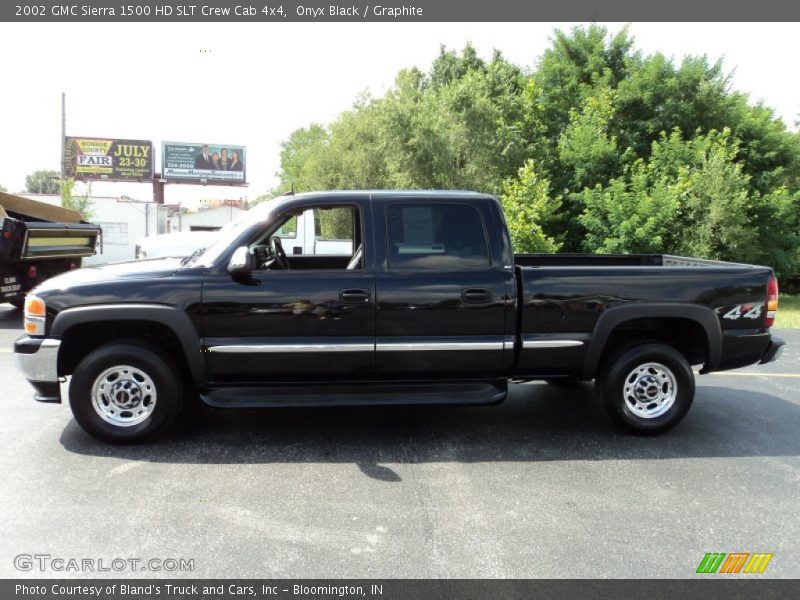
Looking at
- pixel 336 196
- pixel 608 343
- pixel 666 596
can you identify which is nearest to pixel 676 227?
A: pixel 608 343

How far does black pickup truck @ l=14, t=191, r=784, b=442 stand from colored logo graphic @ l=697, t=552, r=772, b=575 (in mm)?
1815

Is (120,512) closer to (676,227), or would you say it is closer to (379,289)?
(379,289)

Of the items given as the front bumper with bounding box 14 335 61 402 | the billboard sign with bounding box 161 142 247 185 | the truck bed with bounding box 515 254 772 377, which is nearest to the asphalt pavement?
the front bumper with bounding box 14 335 61 402

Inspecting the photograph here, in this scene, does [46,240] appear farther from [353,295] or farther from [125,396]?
[353,295]

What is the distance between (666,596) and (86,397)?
4050 millimetres

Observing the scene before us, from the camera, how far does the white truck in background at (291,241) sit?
6.09 meters

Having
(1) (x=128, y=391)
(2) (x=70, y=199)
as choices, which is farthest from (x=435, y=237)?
(2) (x=70, y=199)

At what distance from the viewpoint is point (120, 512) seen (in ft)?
11.7

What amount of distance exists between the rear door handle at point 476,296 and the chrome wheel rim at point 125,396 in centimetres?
247

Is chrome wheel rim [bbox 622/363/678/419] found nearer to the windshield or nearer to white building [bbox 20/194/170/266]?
the windshield

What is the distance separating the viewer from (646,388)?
5.00 meters

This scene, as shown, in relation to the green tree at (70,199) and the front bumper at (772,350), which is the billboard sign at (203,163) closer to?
the green tree at (70,199)
